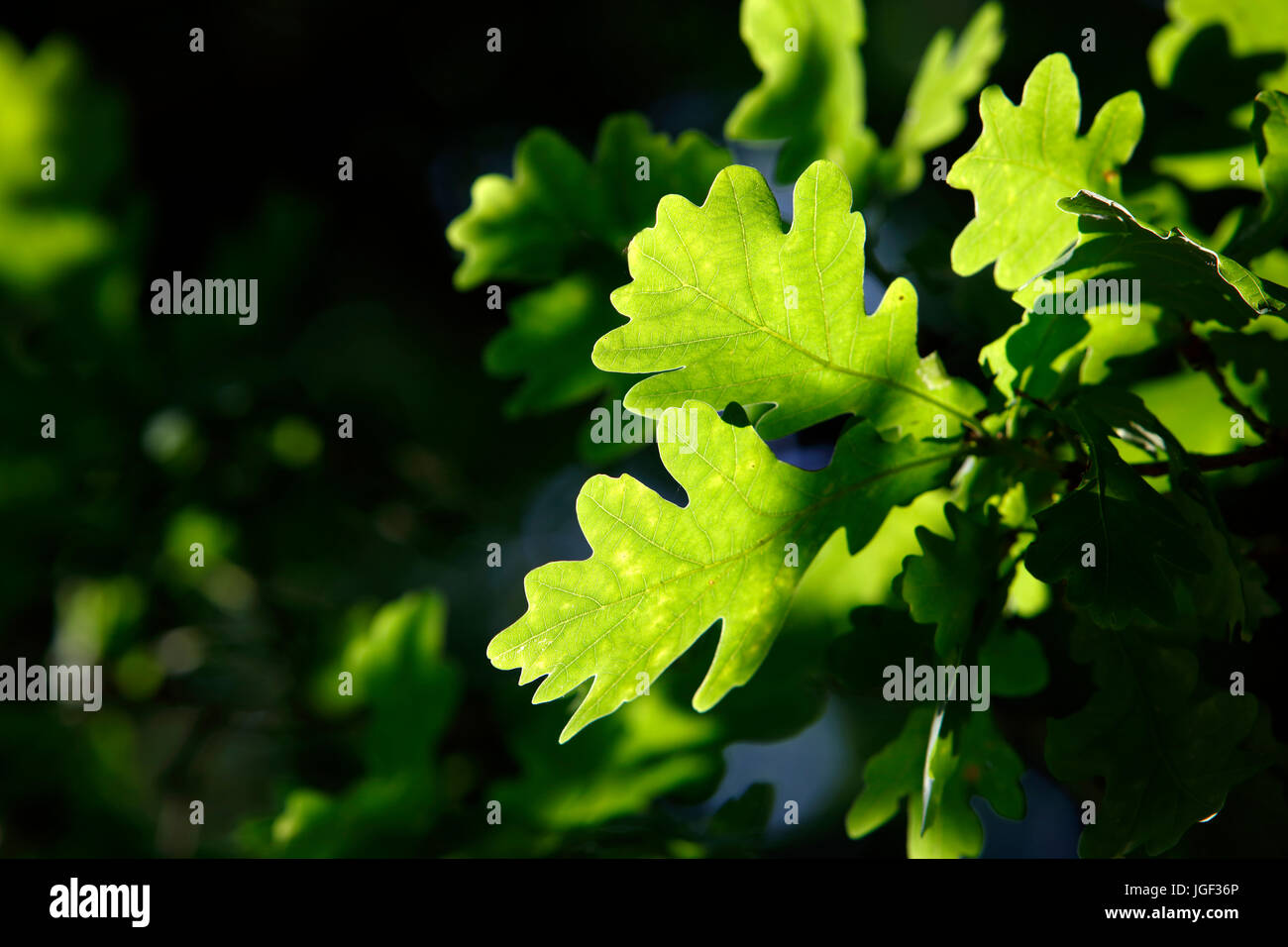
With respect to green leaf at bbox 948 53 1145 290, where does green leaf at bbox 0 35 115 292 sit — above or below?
above

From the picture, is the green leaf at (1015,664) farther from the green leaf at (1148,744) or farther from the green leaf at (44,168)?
the green leaf at (44,168)

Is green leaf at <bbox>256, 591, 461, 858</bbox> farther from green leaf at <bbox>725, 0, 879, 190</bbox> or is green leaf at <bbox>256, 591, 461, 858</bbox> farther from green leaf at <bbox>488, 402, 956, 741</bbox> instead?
green leaf at <bbox>725, 0, 879, 190</bbox>

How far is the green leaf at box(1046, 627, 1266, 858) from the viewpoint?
896 mm

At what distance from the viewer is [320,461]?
2.41 metres

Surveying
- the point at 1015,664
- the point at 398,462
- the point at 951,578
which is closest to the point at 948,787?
the point at 1015,664

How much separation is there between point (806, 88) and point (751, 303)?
708mm

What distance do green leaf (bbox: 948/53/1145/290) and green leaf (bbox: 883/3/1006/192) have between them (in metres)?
0.39

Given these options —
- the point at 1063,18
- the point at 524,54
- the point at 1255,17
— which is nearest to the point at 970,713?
the point at 1255,17

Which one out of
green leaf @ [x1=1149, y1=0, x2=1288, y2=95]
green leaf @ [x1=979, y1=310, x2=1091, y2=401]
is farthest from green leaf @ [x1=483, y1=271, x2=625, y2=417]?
green leaf @ [x1=1149, y1=0, x2=1288, y2=95]

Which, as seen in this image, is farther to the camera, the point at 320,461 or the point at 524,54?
the point at 524,54

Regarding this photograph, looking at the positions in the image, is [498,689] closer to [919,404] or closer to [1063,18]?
[919,404]

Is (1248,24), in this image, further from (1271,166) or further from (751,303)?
(751,303)

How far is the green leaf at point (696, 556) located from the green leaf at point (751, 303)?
5 centimetres

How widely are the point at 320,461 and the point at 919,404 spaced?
1.80 m
